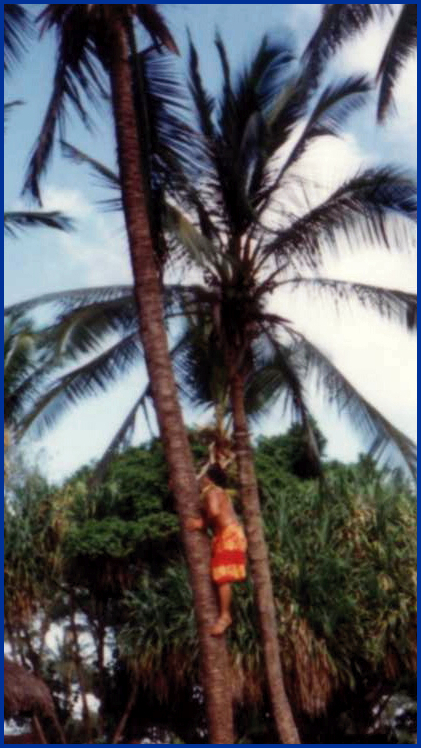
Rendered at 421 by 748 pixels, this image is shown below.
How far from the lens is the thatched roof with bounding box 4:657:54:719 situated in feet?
43.7

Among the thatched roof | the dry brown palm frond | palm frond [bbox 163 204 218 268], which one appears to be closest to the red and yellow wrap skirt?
palm frond [bbox 163 204 218 268]

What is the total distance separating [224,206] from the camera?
13.5 meters

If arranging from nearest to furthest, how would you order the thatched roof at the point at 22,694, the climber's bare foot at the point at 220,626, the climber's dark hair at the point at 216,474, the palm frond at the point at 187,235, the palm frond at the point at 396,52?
1. the climber's bare foot at the point at 220,626
2. the climber's dark hair at the point at 216,474
3. the palm frond at the point at 187,235
4. the palm frond at the point at 396,52
5. the thatched roof at the point at 22,694

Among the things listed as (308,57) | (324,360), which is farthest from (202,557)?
(308,57)

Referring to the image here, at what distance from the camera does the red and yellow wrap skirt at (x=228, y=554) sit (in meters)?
8.33

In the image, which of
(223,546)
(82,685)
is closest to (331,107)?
(223,546)

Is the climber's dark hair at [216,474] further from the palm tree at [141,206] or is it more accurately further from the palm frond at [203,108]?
the palm frond at [203,108]

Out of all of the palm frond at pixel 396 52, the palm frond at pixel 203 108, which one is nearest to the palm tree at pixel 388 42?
the palm frond at pixel 396 52

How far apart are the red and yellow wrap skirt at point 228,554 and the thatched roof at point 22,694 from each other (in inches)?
226

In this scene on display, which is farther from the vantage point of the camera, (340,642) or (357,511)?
(357,511)

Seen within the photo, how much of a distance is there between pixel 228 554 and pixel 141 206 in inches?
121

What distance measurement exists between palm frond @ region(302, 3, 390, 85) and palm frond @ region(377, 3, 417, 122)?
398 mm

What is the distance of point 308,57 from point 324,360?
3876 millimetres

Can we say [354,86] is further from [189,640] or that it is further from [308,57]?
[189,640]
